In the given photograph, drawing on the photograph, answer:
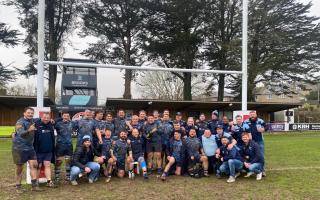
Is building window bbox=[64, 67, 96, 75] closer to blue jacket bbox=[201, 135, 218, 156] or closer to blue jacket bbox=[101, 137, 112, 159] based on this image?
blue jacket bbox=[101, 137, 112, 159]

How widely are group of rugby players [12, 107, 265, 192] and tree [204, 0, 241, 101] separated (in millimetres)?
23301

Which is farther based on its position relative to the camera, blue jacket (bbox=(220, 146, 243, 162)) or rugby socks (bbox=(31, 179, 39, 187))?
blue jacket (bbox=(220, 146, 243, 162))

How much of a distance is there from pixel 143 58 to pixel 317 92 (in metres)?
45.2

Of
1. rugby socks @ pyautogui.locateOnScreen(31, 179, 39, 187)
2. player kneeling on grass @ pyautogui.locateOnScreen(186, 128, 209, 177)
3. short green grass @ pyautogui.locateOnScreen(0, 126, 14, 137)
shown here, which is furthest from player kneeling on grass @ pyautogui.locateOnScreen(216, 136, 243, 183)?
short green grass @ pyautogui.locateOnScreen(0, 126, 14, 137)

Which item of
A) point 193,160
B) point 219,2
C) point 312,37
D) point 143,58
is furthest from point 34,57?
point 193,160

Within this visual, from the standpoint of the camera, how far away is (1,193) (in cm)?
727

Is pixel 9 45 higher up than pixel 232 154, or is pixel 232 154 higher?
pixel 9 45

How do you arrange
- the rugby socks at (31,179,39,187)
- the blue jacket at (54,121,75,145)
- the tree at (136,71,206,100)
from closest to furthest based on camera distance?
the rugby socks at (31,179,39,187)
the blue jacket at (54,121,75,145)
the tree at (136,71,206,100)

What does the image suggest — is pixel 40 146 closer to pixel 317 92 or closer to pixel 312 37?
pixel 312 37

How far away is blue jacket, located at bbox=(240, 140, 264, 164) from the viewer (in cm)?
877

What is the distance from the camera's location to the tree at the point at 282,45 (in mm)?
32344

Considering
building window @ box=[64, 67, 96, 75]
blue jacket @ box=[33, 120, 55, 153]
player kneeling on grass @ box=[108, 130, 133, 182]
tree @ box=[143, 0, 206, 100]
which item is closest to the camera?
blue jacket @ box=[33, 120, 55, 153]

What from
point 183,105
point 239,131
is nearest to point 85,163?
point 239,131

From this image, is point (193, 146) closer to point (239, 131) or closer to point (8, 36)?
point (239, 131)
